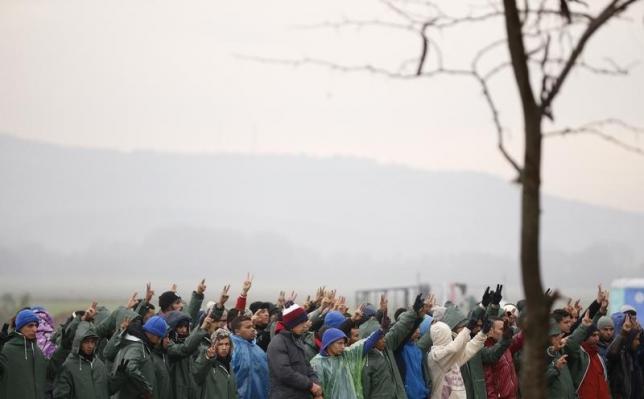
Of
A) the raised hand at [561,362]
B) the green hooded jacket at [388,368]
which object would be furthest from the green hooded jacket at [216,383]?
the raised hand at [561,362]

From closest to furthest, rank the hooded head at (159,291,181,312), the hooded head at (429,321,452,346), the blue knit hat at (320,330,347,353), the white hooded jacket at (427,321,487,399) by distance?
the blue knit hat at (320,330,347,353), the hooded head at (159,291,181,312), the white hooded jacket at (427,321,487,399), the hooded head at (429,321,452,346)

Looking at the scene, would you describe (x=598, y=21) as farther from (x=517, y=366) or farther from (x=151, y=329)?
(x=517, y=366)

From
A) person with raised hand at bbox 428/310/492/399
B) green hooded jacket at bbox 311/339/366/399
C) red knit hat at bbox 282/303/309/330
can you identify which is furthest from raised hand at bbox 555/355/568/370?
red knit hat at bbox 282/303/309/330

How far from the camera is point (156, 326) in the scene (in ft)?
35.3

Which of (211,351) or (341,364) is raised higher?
(211,351)

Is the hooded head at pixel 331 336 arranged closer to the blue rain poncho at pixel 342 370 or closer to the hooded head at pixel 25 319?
the blue rain poncho at pixel 342 370

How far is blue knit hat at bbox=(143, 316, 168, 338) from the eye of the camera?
10.8 m

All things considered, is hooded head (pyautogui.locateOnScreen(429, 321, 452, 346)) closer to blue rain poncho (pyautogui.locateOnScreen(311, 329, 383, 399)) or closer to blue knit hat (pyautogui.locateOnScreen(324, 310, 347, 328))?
blue rain poncho (pyautogui.locateOnScreen(311, 329, 383, 399))

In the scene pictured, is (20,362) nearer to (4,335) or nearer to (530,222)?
(4,335)

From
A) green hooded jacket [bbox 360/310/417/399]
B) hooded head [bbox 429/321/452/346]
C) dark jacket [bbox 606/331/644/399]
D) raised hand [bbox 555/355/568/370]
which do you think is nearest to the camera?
green hooded jacket [bbox 360/310/417/399]

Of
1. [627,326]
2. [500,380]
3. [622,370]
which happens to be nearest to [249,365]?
[500,380]

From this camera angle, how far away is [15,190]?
19700 cm

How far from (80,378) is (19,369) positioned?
555mm

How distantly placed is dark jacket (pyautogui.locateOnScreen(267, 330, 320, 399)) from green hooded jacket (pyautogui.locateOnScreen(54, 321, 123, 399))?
1.38 metres
